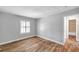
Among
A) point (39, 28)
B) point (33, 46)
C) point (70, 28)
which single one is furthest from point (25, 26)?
point (70, 28)

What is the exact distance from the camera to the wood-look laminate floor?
66.1 inches

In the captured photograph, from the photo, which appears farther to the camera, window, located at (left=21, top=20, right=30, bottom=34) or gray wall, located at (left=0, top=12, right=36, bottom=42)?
window, located at (left=21, top=20, right=30, bottom=34)

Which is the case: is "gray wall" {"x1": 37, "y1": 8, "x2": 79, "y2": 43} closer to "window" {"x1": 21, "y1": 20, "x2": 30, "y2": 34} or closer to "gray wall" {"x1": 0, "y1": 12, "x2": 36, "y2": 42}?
"window" {"x1": 21, "y1": 20, "x2": 30, "y2": 34}

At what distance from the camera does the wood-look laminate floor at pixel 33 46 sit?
1.68m

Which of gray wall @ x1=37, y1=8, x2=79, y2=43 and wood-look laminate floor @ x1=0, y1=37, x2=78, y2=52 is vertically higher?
gray wall @ x1=37, y1=8, x2=79, y2=43

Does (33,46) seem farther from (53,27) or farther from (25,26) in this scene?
(53,27)

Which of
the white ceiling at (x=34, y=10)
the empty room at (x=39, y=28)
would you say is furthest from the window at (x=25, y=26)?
the white ceiling at (x=34, y=10)

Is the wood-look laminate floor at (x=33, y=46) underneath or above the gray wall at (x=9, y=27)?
underneath

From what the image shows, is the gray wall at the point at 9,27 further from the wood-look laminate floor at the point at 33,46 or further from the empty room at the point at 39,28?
the wood-look laminate floor at the point at 33,46

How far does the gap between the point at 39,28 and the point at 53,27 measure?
279 millimetres

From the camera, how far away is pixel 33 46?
1.72 meters

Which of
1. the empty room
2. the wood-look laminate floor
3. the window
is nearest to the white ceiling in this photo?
the empty room

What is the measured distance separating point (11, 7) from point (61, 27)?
3.34 feet
